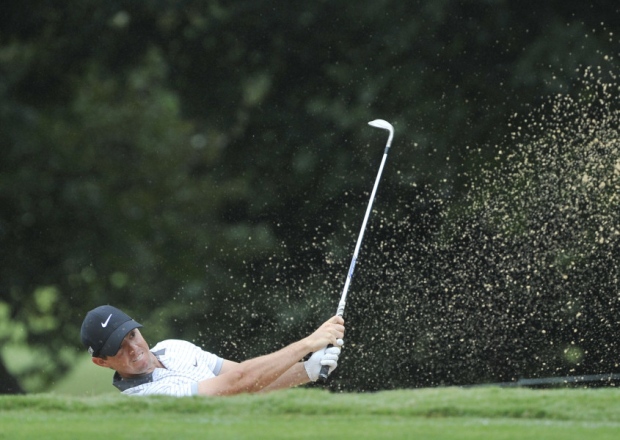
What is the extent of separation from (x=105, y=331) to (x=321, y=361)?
0.98m

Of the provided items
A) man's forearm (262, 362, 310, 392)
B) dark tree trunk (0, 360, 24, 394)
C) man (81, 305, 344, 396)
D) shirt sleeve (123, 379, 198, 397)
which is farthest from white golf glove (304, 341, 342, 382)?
dark tree trunk (0, 360, 24, 394)

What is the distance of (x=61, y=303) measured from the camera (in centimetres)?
1134

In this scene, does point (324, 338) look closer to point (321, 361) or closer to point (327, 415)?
point (321, 361)

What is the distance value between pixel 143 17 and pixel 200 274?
2.27 m

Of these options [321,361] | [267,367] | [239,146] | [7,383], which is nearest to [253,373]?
[267,367]

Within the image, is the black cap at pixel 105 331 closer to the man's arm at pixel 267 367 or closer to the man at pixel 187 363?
the man at pixel 187 363

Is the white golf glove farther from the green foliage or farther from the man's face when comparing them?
the green foliage

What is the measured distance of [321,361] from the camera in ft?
17.2

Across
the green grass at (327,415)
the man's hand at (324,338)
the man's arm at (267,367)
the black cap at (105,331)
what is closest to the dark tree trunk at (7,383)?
the black cap at (105,331)

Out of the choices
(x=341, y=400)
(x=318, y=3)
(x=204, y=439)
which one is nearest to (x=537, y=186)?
(x=318, y=3)

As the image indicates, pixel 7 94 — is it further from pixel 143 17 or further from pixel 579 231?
pixel 579 231

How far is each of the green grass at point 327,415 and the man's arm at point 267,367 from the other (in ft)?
2.00

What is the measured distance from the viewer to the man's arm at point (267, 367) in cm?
520

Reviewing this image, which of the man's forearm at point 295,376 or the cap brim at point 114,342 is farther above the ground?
the cap brim at point 114,342
